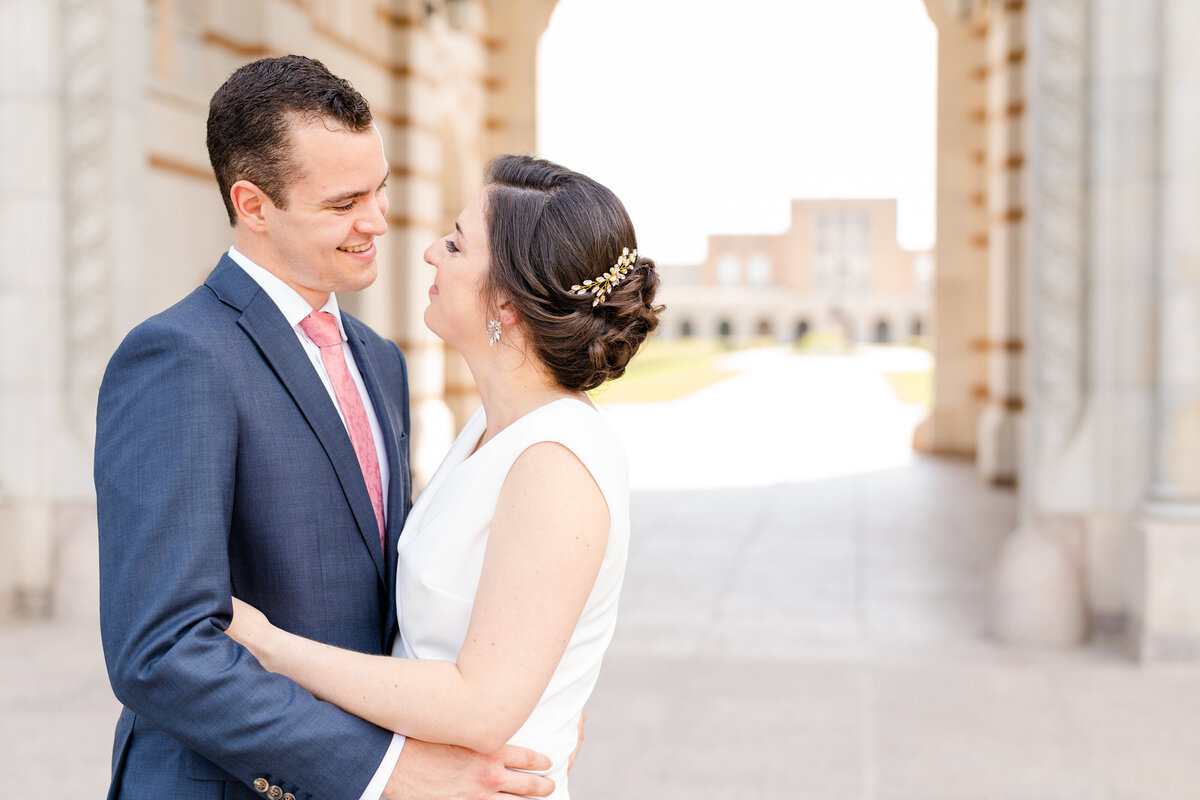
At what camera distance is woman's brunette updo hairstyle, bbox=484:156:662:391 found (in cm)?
178

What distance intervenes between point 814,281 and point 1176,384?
3220 inches

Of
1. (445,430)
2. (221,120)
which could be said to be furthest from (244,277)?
(445,430)

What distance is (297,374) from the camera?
1788 millimetres

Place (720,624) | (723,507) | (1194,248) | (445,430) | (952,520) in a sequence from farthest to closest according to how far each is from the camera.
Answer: (445,430), (723,507), (952,520), (720,624), (1194,248)

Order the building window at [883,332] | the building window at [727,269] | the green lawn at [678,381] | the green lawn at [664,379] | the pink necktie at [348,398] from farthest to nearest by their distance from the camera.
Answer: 1. the building window at [883,332]
2. the building window at [727,269]
3. the green lawn at [664,379]
4. the green lawn at [678,381]
5. the pink necktie at [348,398]

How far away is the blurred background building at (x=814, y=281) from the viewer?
278 ft

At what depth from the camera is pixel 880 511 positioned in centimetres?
1068

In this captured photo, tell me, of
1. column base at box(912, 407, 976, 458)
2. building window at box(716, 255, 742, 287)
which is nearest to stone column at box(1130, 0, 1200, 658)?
column base at box(912, 407, 976, 458)

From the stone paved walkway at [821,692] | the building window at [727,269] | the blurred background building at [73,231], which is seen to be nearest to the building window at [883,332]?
the building window at [727,269]

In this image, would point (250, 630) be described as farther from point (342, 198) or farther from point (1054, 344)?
point (1054, 344)

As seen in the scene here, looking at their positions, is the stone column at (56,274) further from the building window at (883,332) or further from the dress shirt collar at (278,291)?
the building window at (883,332)

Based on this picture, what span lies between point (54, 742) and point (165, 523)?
382 cm

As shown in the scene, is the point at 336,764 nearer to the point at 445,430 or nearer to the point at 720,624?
the point at 720,624

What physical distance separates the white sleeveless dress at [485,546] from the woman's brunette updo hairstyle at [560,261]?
94 mm
